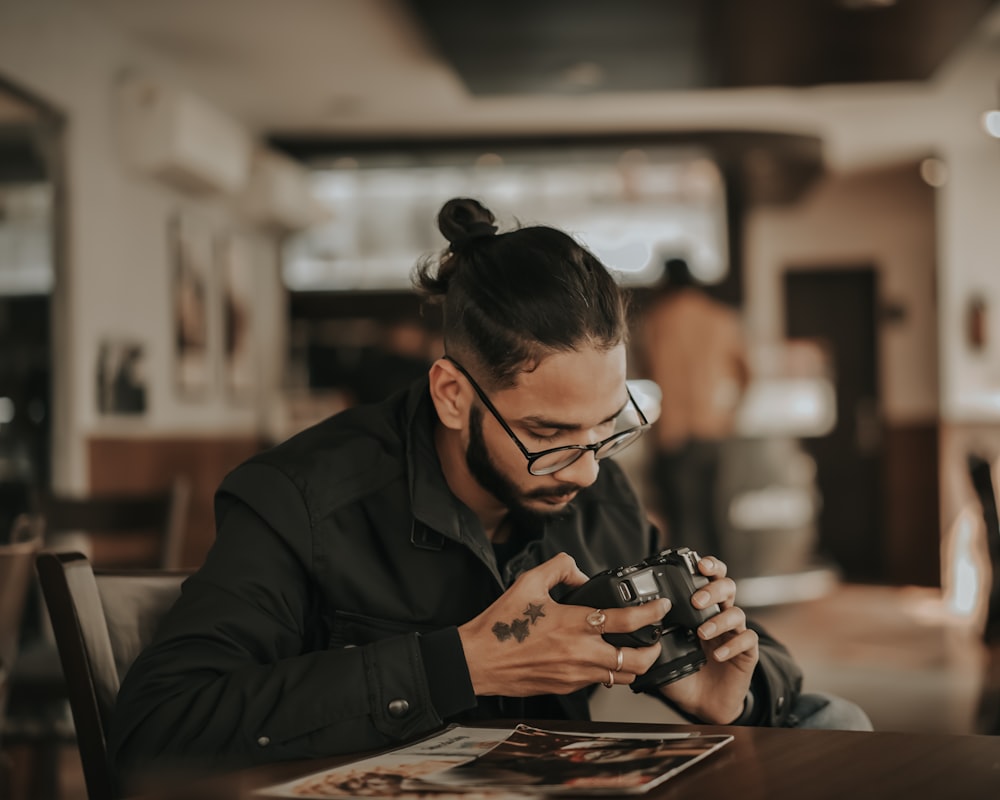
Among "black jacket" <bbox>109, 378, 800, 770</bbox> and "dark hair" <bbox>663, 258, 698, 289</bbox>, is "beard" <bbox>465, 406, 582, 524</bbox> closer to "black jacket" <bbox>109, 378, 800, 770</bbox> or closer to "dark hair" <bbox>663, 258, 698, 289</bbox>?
"black jacket" <bbox>109, 378, 800, 770</bbox>

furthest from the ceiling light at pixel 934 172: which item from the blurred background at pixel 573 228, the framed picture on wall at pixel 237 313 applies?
the framed picture on wall at pixel 237 313

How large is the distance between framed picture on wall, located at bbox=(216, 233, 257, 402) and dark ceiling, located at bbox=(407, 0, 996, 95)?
6.01ft

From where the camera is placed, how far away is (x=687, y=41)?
516 cm

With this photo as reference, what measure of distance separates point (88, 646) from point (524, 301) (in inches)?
24.7

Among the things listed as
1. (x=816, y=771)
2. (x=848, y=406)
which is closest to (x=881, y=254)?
(x=848, y=406)

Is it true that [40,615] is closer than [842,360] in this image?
Yes

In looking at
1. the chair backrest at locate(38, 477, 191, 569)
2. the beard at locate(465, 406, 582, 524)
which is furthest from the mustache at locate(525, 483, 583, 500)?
the chair backrest at locate(38, 477, 191, 569)

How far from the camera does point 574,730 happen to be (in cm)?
114

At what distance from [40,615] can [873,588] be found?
5484 millimetres

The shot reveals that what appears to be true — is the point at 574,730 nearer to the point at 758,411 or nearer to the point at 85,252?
the point at 85,252

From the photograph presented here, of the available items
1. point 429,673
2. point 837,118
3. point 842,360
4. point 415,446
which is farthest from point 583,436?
point 842,360

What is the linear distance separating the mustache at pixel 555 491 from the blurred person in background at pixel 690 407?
460 cm

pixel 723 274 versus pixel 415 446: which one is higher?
pixel 723 274

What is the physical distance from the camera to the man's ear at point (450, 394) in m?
1.46
